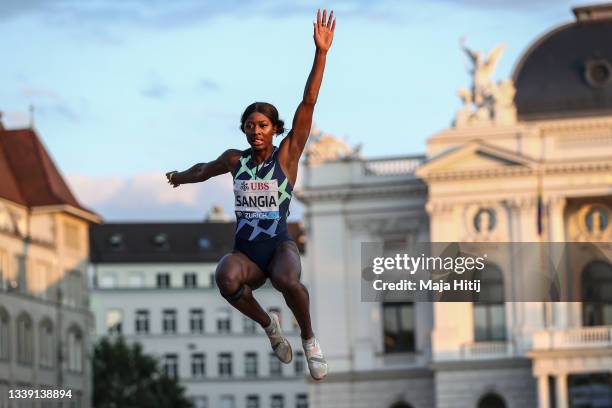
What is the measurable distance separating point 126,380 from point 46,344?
23.8 m

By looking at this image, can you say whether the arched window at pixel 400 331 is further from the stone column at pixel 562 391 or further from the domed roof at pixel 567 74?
the domed roof at pixel 567 74

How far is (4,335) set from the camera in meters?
89.4

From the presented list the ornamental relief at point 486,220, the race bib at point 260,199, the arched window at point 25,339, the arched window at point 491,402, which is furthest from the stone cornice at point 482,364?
the race bib at point 260,199

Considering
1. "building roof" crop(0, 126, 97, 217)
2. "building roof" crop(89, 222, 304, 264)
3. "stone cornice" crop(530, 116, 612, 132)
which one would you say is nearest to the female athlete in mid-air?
"stone cornice" crop(530, 116, 612, 132)

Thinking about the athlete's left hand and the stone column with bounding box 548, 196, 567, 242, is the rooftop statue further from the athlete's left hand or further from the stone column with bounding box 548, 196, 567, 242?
the athlete's left hand

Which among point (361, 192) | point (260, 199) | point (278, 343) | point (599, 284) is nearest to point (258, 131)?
→ point (260, 199)

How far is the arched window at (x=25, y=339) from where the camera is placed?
91.4 m

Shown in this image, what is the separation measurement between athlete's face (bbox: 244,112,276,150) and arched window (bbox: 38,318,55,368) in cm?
8481

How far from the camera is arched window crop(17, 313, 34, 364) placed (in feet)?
300

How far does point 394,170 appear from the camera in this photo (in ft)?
311

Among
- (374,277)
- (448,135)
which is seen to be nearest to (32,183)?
(448,135)

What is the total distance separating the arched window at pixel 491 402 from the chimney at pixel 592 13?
1891 cm

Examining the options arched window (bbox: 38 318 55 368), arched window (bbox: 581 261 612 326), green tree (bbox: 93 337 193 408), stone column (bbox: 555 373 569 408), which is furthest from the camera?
green tree (bbox: 93 337 193 408)

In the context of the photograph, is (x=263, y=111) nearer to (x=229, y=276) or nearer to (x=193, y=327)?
(x=229, y=276)
